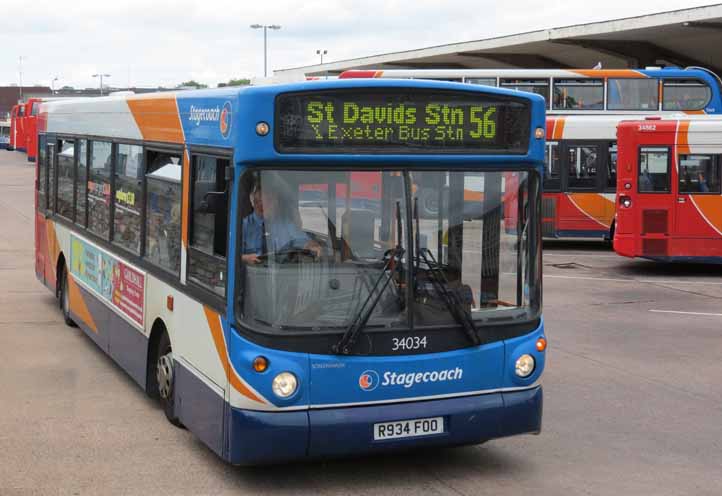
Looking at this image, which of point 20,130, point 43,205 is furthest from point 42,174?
point 20,130

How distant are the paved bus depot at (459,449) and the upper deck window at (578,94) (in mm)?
12818

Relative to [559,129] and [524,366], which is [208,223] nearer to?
[524,366]

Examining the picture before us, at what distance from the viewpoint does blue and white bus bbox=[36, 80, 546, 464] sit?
23.4 ft

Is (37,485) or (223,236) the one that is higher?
(223,236)

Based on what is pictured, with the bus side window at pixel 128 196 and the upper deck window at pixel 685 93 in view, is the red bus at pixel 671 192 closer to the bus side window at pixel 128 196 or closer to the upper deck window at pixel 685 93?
the upper deck window at pixel 685 93

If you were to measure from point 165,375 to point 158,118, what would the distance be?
1985 mm

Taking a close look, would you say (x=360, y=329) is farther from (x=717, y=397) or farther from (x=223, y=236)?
(x=717, y=397)

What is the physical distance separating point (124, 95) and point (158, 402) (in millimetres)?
3088

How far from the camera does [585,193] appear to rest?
81.9 ft

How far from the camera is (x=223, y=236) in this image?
24.1 feet

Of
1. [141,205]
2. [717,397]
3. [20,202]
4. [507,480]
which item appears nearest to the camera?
[507,480]

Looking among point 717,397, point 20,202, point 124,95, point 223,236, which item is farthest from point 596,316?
point 20,202

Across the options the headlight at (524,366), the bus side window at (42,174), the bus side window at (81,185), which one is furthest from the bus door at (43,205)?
the headlight at (524,366)

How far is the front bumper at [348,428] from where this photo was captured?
7.12m
